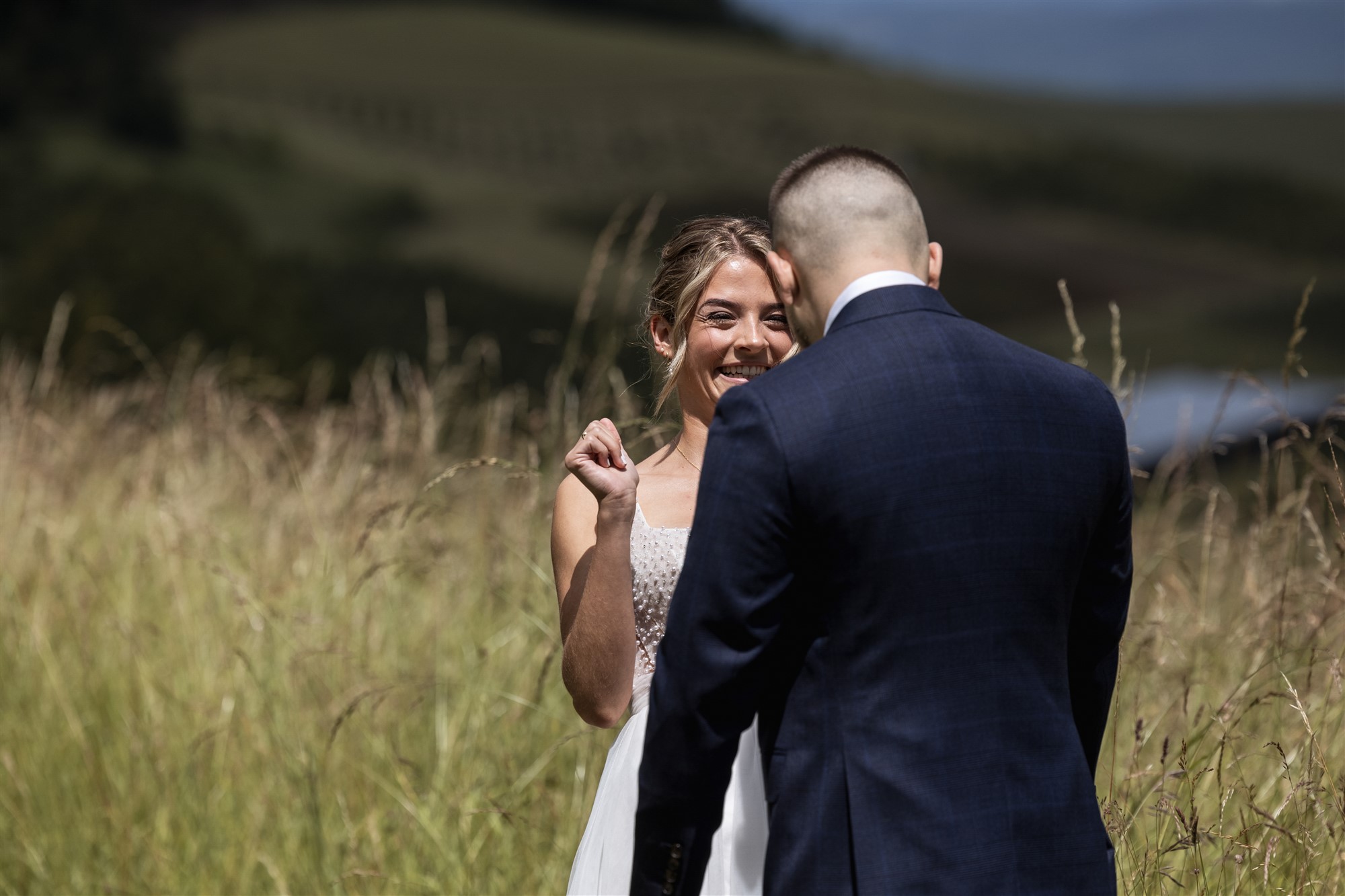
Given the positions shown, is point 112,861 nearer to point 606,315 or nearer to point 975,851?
point 606,315

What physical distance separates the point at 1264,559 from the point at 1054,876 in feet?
8.38

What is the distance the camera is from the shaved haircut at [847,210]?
1422 millimetres

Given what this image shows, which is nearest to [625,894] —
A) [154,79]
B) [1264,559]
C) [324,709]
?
[324,709]

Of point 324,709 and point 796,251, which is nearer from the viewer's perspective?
point 796,251

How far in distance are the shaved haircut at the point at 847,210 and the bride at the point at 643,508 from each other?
0.42m

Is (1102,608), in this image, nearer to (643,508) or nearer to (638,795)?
(638,795)

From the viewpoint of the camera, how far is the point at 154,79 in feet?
70.6

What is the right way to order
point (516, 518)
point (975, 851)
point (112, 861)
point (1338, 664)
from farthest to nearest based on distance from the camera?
point (516, 518)
point (112, 861)
point (1338, 664)
point (975, 851)

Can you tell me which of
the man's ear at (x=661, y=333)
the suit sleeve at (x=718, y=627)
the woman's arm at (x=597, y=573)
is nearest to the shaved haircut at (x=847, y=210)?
the suit sleeve at (x=718, y=627)

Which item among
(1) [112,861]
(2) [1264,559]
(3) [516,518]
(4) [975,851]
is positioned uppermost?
Answer: (4) [975,851]

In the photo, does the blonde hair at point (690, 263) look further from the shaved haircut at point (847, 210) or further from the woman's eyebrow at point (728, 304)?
the shaved haircut at point (847, 210)

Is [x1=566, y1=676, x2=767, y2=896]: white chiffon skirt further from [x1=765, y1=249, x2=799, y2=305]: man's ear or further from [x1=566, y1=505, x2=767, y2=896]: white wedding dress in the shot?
[x1=765, y1=249, x2=799, y2=305]: man's ear

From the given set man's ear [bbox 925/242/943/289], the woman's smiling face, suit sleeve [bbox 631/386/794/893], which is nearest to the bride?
the woman's smiling face

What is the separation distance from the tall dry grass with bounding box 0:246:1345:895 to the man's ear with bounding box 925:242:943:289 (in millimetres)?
1033
